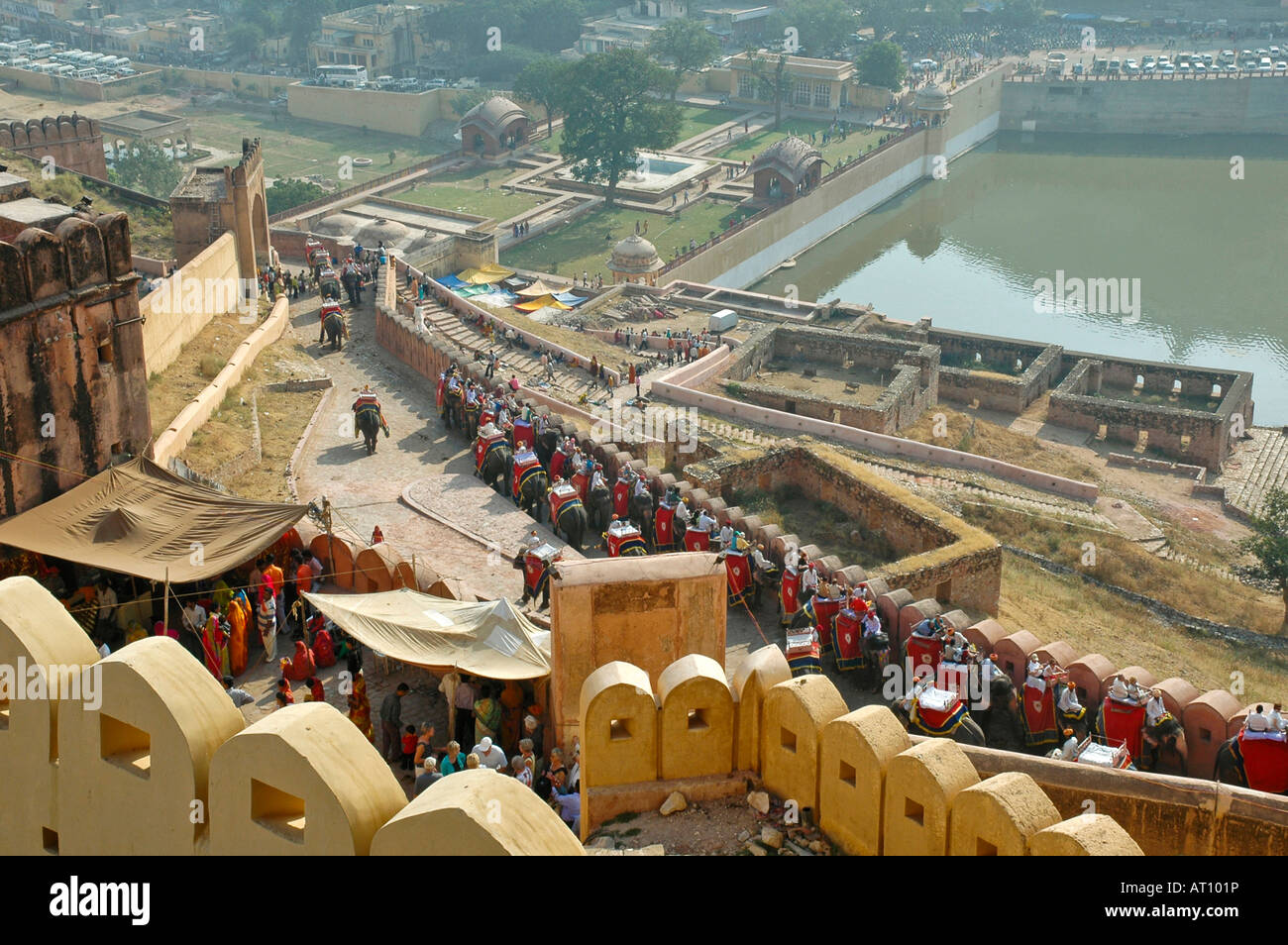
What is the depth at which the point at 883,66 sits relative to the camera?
7819 centimetres

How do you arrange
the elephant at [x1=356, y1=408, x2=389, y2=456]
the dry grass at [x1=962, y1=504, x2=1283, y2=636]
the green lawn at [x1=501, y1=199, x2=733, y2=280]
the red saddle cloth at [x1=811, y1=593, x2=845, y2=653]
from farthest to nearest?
the green lawn at [x1=501, y1=199, x2=733, y2=280] → the elephant at [x1=356, y1=408, x2=389, y2=456] → the dry grass at [x1=962, y1=504, x2=1283, y2=636] → the red saddle cloth at [x1=811, y1=593, x2=845, y2=653]

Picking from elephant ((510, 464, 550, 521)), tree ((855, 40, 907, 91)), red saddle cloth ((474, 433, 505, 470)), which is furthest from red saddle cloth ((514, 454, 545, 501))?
tree ((855, 40, 907, 91))

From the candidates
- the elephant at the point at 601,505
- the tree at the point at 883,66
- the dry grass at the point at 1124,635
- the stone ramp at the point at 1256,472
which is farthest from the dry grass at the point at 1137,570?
the tree at the point at 883,66

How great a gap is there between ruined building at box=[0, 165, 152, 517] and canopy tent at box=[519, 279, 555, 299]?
27436mm

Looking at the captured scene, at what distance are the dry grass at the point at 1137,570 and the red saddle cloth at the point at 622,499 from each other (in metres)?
A: 8.78

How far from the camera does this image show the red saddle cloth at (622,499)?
22.2 meters

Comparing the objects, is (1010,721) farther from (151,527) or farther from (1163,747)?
(151,527)

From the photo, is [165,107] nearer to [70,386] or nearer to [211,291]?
[211,291]

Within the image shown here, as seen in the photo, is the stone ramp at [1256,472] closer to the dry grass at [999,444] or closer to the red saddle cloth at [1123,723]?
the dry grass at [999,444]

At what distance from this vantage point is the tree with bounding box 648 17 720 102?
268 feet

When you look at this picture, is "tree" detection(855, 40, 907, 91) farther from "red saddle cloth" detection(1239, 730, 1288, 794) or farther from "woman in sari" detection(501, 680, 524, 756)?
"red saddle cloth" detection(1239, 730, 1288, 794)

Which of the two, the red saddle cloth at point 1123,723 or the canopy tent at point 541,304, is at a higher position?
the red saddle cloth at point 1123,723
